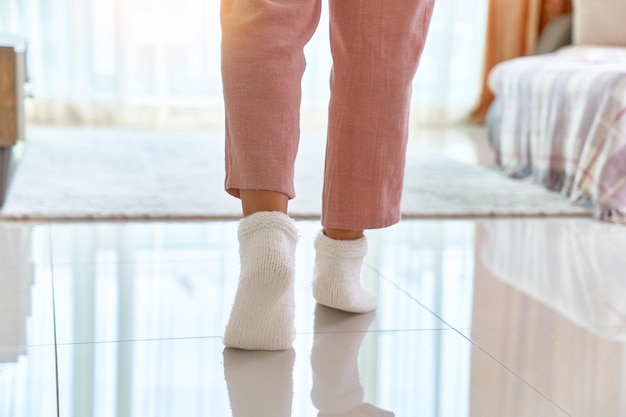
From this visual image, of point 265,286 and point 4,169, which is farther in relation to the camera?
point 4,169

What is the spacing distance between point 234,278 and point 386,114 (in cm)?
41

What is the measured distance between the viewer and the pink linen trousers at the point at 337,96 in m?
0.93

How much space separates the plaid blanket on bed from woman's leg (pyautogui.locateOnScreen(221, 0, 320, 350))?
1.19 metres

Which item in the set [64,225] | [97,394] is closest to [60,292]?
[97,394]

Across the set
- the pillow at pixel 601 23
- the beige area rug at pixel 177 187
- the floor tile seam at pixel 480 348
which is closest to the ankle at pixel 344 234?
the floor tile seam at pixel 480 348

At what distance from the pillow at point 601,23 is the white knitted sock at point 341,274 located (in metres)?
2.27

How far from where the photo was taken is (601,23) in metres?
3.15

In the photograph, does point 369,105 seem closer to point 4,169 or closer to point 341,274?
point 341,274

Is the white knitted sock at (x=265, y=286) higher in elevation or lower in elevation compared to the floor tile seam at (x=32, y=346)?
higher

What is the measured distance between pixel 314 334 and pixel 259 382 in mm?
173

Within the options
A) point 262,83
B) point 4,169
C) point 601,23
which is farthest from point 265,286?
point 601,23

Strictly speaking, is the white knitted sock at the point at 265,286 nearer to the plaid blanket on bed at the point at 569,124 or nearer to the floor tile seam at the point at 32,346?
the floor tile seam at the point at 32,346

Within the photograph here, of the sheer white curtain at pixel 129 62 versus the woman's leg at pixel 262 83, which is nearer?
the woman's leg at pixel 262 83

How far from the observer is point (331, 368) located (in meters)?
0.96
